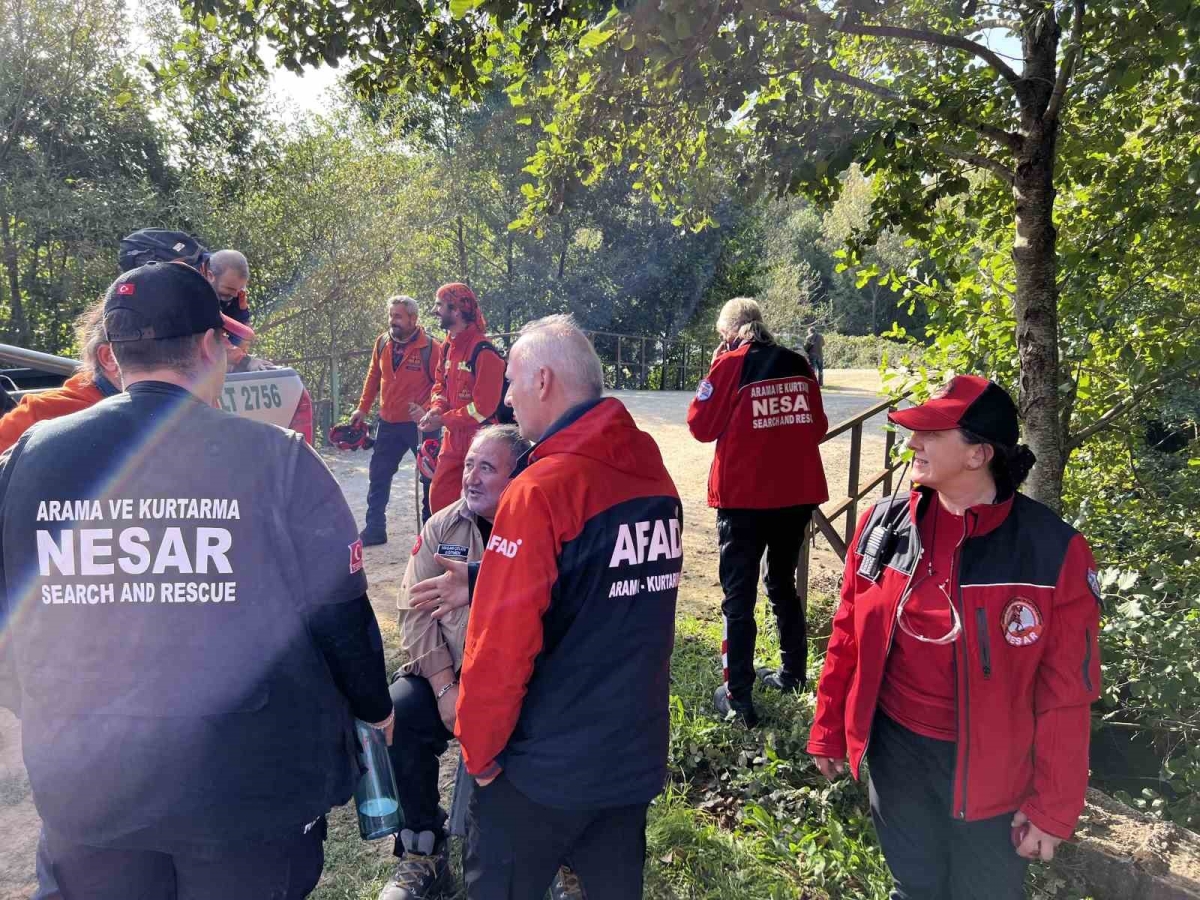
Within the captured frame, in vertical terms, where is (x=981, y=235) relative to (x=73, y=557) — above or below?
above

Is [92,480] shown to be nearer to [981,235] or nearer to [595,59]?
[595,59]

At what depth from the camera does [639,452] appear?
182 cm

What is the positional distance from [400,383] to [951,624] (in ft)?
14.8

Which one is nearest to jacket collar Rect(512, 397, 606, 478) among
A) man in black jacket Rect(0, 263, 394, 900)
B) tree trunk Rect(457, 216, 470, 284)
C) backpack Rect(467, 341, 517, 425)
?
man in black jacket Rect(0, 263, 394, 900)

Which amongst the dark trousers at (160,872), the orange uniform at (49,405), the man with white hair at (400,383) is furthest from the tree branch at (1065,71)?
the man with white hair at (400,383)

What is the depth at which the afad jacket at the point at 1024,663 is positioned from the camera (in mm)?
1825

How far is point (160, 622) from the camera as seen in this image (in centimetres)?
146

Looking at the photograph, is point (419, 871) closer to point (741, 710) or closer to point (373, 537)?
point (741, 710)

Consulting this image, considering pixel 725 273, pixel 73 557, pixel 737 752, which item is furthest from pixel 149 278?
→ pixel 725 273

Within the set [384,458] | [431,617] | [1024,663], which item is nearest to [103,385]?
[431,617]

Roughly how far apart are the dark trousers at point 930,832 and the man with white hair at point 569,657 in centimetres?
69

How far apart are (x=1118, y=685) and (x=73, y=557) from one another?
3.75 m

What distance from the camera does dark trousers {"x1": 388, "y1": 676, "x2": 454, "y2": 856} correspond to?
2.55 m

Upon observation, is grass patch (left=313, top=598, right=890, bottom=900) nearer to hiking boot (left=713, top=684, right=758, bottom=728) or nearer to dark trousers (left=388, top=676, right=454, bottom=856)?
hiking boot (left=713, top=684, right=758, bottom=728)
